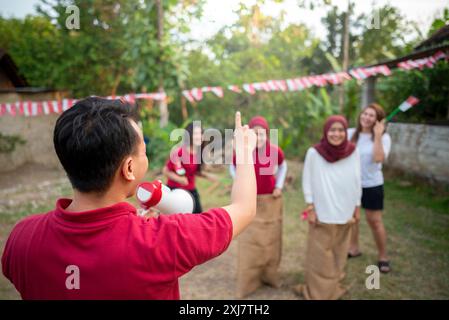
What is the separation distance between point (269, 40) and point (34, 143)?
10575 mm

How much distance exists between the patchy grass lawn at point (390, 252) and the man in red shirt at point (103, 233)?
8.18 feet

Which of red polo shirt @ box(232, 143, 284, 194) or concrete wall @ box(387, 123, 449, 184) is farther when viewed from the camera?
concrete wall @ box(387, 123, 449, 184)

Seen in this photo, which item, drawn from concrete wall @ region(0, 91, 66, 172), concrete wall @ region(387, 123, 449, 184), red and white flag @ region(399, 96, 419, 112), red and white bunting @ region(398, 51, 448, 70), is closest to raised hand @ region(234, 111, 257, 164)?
red and white flag @ region(399, 96, 419, 112)

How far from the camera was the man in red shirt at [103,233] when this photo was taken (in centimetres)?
82

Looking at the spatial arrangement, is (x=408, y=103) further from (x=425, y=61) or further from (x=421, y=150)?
(x=421, y=150)

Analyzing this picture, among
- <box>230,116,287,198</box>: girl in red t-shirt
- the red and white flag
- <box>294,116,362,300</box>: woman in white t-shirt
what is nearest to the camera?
<box>294,116,362,300</box>: woman in white t-shirt

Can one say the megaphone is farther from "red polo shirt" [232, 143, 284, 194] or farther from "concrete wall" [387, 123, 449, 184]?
"concrete wall" [387, 123, 449, 184]

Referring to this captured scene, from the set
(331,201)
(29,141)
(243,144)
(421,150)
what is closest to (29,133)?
(29,141)

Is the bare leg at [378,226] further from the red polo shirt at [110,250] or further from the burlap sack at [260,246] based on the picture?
the red polo shirt at [110,250]

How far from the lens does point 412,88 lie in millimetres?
6922

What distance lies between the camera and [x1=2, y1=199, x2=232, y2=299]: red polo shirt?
2.68ft

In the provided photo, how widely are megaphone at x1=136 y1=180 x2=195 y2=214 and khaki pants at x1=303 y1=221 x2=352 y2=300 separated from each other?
72.6 inches

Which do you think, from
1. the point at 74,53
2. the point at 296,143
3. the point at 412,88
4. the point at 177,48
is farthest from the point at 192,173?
the point at 74,53

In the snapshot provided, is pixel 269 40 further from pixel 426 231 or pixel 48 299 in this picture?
pixel 48 299
